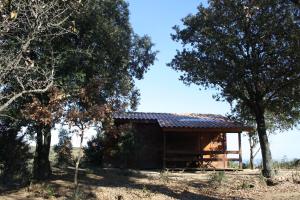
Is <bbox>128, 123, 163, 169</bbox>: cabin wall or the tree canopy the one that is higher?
the tree canopy

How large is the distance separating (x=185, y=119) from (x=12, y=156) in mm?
14157

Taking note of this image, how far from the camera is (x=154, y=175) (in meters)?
27.5

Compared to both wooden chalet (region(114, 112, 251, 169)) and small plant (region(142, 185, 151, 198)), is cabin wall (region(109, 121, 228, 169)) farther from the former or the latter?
small plant (region(142, 185, 151, 198))

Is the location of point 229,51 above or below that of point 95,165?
above

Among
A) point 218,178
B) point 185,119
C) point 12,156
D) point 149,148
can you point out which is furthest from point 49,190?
point 185,119

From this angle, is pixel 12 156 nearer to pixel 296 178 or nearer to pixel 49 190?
pixel 49 190

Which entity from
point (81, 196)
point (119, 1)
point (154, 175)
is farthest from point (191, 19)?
point (81, 196)

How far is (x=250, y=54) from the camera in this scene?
2527 centimetres

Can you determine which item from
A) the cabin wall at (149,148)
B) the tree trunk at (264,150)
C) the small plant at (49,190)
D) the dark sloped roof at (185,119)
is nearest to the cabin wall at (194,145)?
the cabin wall at (149,148)

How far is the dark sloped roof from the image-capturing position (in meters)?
31.9

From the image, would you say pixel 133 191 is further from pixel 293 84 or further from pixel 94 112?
pixel 293 84

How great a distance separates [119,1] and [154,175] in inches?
420

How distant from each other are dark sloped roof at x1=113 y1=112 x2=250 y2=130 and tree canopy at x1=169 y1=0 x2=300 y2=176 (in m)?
4.75

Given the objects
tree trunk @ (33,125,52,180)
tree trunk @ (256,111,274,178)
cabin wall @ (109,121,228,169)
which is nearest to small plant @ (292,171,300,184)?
tree trunk @ (256,111,274,178)
